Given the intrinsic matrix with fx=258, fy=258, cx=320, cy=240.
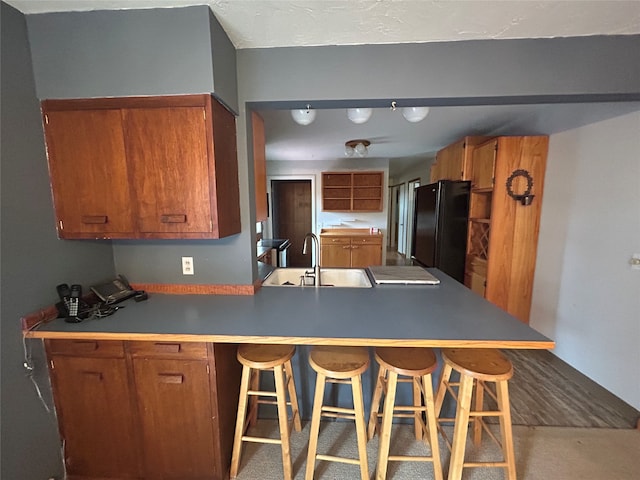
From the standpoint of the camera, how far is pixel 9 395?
3.62 ft

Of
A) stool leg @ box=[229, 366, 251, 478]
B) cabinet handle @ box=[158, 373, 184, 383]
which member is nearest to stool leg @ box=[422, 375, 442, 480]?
stool leg @ box=[229, 366, 251, 478]

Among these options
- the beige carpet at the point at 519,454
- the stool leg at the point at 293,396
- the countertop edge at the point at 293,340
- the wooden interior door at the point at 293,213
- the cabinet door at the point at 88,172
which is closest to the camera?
the countertop edge at the point at 293,340

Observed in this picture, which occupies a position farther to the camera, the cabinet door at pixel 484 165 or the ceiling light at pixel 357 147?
the ceiling light at pixel 357 147

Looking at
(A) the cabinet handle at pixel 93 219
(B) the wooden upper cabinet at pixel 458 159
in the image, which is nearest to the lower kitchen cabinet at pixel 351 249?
(B) the wooden upper cabinet at pixel 458 159

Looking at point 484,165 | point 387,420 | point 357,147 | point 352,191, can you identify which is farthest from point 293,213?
point 387,420

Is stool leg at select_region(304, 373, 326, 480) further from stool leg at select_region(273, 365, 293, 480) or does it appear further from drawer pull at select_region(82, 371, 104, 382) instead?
drawer pull at select_region(82, 371, 104, 382)

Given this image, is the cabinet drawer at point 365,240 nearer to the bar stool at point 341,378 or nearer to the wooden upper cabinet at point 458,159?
the wooden upper cabinet at point 458,159

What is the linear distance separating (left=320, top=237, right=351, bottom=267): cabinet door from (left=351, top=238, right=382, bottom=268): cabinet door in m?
0.09

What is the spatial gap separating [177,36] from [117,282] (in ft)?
4.51

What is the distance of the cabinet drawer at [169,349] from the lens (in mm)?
1164

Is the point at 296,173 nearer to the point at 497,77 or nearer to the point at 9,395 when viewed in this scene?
the point at 497,77

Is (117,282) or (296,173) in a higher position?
(296,173)

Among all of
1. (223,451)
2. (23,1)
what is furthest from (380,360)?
(23,1)

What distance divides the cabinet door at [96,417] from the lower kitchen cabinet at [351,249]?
12.2ft
